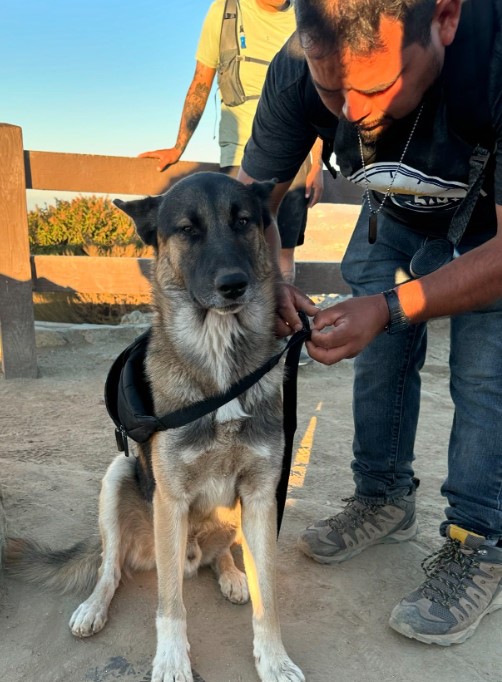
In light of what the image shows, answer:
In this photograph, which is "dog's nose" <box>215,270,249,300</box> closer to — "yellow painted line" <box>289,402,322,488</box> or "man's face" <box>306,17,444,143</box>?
"man's face" <box>306,17,444,143</box>

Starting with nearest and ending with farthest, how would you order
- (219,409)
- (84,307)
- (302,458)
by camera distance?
(219,409) → (302,458) → (84,307)

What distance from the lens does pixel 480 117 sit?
5.76ft

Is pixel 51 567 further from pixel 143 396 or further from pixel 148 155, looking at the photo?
pixel 148 155

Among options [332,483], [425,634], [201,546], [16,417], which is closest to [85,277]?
[16,417]

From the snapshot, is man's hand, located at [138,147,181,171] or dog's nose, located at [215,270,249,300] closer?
dog's nose, located at [215,270,249,300]

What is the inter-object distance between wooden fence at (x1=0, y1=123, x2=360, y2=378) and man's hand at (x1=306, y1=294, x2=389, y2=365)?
3.11 meters

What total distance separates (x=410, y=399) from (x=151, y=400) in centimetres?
118

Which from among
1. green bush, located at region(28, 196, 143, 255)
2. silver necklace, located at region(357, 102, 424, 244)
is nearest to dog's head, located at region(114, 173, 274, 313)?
silver necklace, located at region(357, 102, 424, 244)

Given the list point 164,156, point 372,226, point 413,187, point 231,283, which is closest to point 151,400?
point 231,283

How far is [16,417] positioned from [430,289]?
10.2ft

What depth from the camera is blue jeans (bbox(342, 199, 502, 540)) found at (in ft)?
6.79

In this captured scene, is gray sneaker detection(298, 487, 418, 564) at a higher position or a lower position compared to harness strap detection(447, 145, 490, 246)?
lower

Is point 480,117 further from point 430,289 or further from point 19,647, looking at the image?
point 19,647

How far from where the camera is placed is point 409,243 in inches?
91.7
